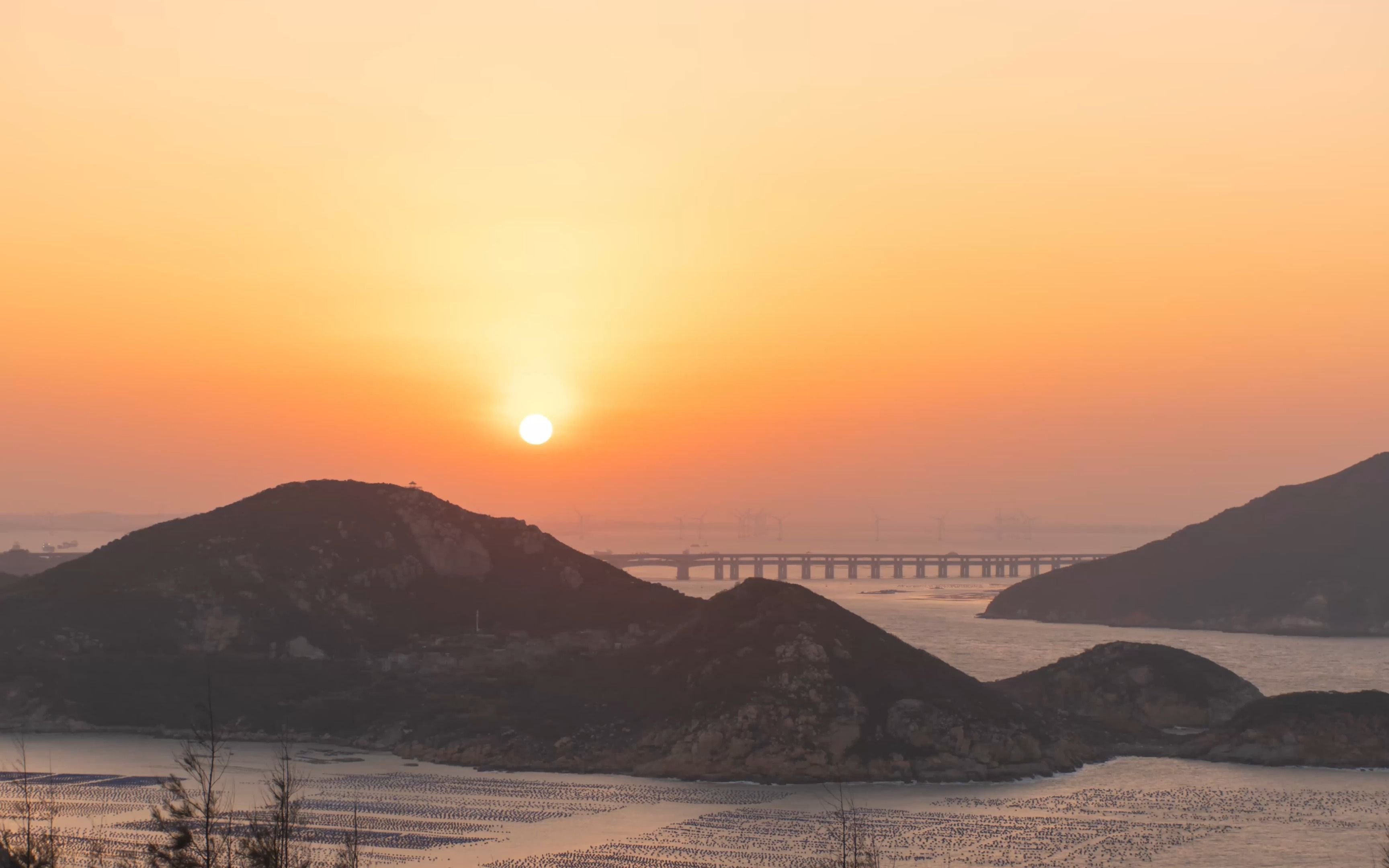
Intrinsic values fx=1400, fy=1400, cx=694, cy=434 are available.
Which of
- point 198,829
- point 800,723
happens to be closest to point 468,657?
point 800,723

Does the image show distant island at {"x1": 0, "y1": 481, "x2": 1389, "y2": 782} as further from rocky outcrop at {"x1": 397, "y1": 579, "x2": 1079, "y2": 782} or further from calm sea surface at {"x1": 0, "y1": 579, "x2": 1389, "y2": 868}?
calm sea surface at {"x1": 0, "y1": 579, "x2": 1389, "y2": 868}

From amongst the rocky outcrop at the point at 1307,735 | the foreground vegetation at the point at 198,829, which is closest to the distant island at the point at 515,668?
the rocky outcrop at the point at 1307,735

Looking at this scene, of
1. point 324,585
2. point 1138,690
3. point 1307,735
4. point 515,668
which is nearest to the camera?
point 1307,735

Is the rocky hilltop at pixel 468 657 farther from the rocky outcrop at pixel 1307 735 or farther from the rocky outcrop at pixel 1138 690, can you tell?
the rocky outcrop at pixel 1138 690

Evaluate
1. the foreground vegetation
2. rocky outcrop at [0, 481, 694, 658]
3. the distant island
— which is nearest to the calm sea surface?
the foreground vegetation

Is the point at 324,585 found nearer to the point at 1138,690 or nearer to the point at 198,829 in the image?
the point at 198,829

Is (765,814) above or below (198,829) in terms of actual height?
below

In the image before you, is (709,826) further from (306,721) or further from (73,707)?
(73,707)
